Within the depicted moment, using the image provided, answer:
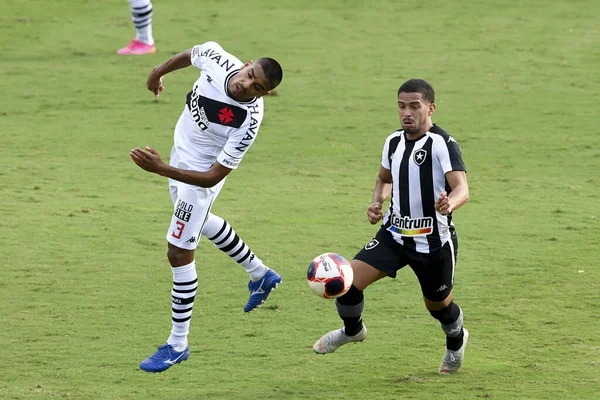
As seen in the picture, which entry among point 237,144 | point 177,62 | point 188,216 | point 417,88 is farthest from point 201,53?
point 417,88

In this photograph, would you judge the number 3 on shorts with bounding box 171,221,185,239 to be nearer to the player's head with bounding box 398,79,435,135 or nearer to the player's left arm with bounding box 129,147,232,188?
the player's left arm with bounding box 129,147,232,188

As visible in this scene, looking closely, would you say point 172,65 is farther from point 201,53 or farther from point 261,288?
point 261,288

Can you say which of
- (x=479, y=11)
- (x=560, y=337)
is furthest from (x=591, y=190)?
(x=479, y=11)

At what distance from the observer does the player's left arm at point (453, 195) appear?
6875 mm

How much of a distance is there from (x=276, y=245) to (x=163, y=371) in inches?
142

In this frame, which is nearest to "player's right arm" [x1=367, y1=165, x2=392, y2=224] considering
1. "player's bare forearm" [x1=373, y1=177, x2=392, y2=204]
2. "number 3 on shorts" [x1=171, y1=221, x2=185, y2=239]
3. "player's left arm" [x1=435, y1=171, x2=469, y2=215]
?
Answer: "player's bare forearm" [x1=373, y1=177, x2=392, y2=204]

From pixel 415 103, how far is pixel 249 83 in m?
1.20

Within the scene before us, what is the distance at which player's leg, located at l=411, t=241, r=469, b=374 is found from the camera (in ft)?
25.1

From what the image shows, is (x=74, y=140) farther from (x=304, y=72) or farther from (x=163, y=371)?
(x=163, y=371)

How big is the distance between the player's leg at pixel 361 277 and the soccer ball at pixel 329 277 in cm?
14

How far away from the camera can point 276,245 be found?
1148 cm

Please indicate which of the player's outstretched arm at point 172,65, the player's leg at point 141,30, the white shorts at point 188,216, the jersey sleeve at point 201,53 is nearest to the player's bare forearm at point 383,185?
the white shorts at point 188,216

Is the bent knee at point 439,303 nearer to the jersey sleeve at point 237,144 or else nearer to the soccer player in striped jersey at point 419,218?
the soccer player in striped jersey at point 419,218

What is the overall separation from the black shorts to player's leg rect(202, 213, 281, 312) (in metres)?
1.29
